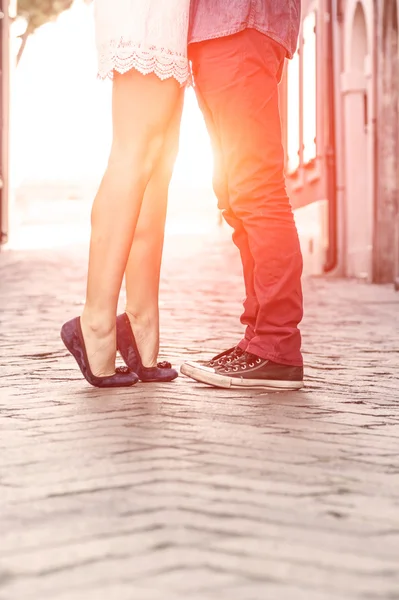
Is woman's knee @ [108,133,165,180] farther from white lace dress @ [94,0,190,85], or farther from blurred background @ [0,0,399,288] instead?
blurred background @ [0,0,399,288]

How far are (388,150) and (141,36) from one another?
863 centimetres

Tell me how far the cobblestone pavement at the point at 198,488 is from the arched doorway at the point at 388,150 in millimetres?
7298

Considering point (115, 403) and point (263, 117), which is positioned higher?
point (263, 117)

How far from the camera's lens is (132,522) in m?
2.17

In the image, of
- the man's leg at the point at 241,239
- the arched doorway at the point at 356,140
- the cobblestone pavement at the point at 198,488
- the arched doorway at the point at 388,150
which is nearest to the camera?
the cobblestone pavement at the point at 198,488

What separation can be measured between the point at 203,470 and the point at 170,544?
0.57m

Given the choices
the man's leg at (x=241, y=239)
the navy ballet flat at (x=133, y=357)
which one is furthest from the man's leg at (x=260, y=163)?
the navy ballet flat at (x=133, y=357)

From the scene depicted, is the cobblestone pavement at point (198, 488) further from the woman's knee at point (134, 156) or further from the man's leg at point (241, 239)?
the woman's knee at point (134, 156)

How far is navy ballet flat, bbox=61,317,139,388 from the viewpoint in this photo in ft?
12.2

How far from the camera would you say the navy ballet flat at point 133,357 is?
12.7 feet

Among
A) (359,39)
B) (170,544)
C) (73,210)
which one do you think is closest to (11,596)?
(170,544)

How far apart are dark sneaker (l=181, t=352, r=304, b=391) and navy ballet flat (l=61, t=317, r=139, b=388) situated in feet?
0.81

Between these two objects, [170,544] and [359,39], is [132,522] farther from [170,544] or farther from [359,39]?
[359,39]

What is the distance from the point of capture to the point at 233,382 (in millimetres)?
3826
